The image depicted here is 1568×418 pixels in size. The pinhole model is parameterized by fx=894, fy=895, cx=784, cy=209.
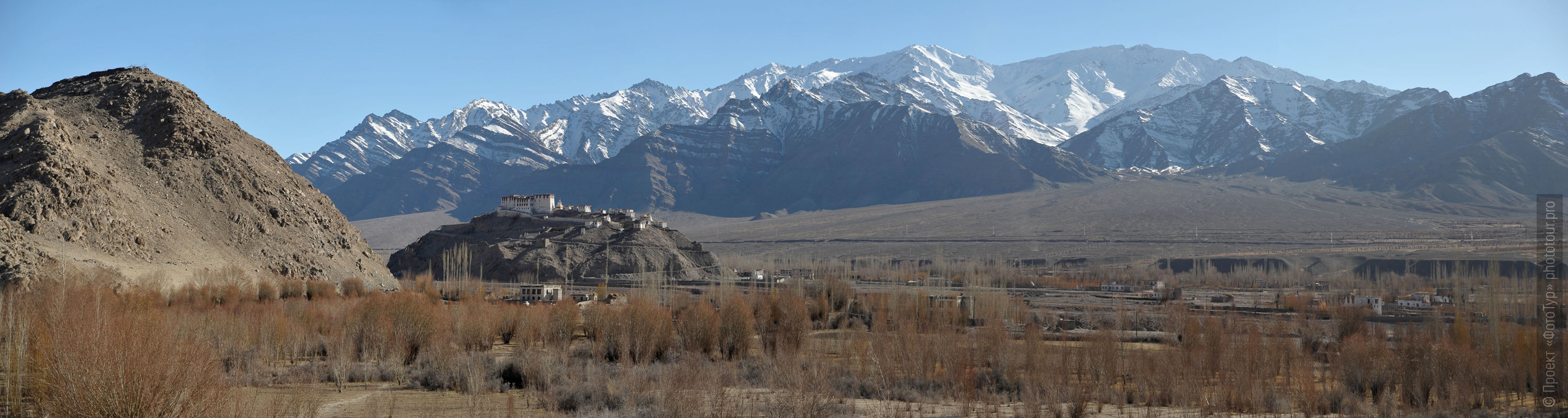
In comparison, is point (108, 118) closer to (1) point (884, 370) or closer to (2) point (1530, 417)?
(1) point (884, 370)

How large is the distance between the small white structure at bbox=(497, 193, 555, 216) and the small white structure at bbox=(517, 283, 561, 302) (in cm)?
4803

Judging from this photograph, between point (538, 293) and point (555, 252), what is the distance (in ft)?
91.3

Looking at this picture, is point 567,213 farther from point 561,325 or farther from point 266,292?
point 561,325

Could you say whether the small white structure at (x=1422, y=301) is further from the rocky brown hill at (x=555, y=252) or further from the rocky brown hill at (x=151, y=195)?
the rocky brown hill at (x=151, y=195)

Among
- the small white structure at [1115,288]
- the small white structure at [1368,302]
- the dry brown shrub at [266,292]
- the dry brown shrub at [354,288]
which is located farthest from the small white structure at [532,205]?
the small white structure at [1368,302]

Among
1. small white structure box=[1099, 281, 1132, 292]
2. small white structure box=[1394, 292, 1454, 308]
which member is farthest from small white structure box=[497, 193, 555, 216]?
small white structure box=[1394, 292, 1454, 308]

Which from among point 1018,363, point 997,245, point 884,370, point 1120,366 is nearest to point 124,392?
point 884,370

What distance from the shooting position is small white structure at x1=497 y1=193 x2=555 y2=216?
109 metres

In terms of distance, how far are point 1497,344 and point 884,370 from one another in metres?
23.2

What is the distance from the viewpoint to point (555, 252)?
86.9 m

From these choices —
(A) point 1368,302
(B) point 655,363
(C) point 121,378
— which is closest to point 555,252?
(B) point 655,363

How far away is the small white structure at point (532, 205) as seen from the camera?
109 metres

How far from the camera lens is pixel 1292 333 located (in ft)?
156

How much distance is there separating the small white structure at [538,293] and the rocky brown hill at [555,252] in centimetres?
1620
